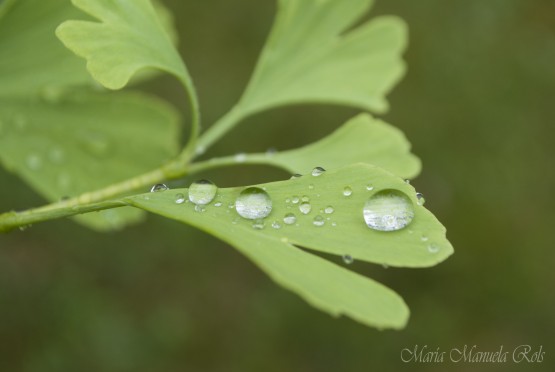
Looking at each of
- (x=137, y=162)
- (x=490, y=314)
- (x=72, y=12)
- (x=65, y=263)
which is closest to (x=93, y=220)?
(x=137, y=162)

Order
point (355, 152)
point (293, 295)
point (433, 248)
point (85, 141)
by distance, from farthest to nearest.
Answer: point (293, 295) < point (85, 141) < point (355, 152) < point (433, 248)

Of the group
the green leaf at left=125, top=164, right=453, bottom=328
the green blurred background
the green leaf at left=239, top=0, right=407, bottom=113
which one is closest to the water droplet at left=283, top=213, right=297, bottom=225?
the green leaf at left=125, top=164, right=453, bottom=328

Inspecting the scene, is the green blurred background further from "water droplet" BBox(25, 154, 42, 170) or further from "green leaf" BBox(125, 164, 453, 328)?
"green leaf" BBox(125, 164, 453, 328)

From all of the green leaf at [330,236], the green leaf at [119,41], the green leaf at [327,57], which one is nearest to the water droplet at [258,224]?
the green leaf at [330,236]

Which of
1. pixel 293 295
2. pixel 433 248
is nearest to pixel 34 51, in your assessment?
pixel 433 248

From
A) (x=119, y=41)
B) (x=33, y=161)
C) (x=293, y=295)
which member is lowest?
(x=293, y=295)

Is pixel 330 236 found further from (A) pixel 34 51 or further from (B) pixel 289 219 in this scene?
(A) pixel 34 51

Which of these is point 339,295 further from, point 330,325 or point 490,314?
point 490,314
